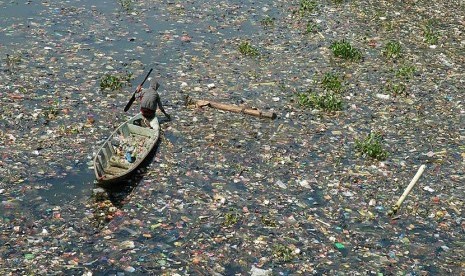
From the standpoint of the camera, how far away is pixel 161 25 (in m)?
23.2

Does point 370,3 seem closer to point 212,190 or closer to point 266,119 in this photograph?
point 266,119

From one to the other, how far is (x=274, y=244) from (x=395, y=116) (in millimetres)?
7616

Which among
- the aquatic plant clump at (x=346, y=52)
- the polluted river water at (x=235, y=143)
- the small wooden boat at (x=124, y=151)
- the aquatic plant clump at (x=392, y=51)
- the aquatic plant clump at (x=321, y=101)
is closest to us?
the polluted river water at (x=235, y=143)

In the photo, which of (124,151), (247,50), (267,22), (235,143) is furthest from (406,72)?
(124,151)

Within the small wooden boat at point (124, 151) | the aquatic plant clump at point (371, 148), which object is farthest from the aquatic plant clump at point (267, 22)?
the small wooden boat at point (124, 151)

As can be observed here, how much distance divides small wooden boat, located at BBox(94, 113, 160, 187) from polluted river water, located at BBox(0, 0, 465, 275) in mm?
480

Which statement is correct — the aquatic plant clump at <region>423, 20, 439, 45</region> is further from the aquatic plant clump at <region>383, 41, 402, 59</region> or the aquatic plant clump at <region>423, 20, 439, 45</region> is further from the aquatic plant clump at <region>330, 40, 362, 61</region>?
the aquatic plant clump at <region>330, 40, 362, 61</region>

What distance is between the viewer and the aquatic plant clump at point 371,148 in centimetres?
1490

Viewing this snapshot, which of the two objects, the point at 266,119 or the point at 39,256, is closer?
the point at 39,256

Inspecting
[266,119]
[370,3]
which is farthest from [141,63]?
[370,3]

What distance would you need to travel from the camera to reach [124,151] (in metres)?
13.9

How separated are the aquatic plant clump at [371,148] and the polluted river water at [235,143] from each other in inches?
1.6

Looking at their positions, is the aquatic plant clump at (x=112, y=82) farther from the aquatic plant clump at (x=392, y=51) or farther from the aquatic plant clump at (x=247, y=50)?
the aquatic plant clump at (x=392, y=51)

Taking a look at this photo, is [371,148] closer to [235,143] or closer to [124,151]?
[235,143]
